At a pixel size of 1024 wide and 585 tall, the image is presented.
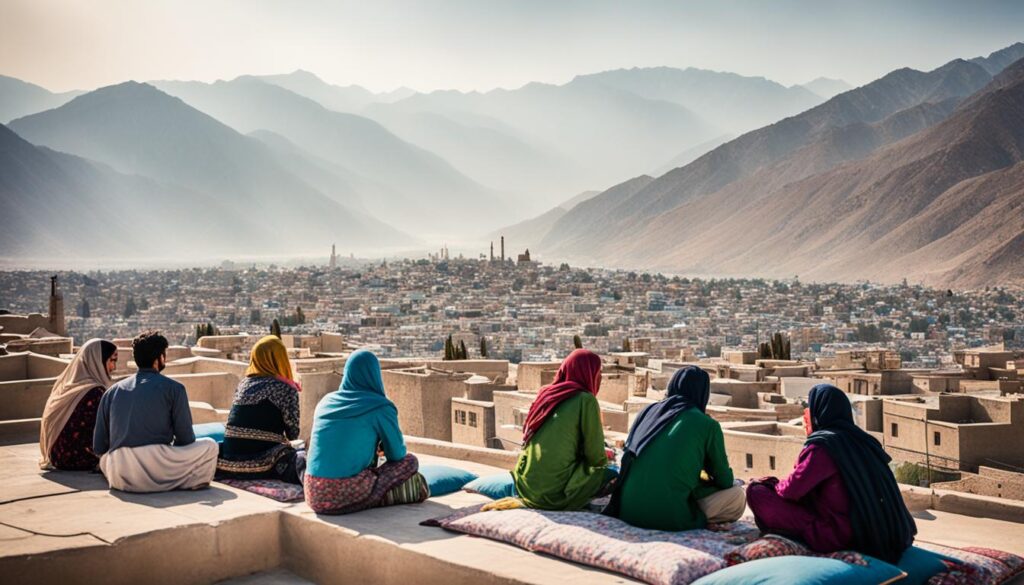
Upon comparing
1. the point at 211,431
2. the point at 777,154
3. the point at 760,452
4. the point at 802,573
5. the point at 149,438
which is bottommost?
the point at 760,452

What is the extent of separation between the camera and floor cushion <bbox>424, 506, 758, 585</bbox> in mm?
3807

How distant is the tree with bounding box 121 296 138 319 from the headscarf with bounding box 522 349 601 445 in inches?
2718

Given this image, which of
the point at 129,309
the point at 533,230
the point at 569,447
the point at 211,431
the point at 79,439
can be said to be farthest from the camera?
the point at 533,230

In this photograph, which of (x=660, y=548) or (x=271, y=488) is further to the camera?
(x=271, y=488)

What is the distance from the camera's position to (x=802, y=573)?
11.6 ft

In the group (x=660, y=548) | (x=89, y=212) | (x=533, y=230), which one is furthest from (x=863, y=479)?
(x=533, y=230)

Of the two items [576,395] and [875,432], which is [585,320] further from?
[576,395]

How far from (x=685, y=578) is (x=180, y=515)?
7.24 ft

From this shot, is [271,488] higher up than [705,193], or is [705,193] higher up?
[705,193]

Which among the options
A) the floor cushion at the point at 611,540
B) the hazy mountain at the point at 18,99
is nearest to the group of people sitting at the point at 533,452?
the floor cushion at the point at 611,540

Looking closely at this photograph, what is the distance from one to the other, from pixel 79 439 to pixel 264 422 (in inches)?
42.1

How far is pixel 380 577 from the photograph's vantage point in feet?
14.1

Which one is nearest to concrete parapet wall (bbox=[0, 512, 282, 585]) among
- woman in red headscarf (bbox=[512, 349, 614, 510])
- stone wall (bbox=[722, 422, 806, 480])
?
woman in red headscarf (bbox=[512, 349, 614, 510])

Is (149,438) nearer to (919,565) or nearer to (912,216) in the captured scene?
(919,565)
